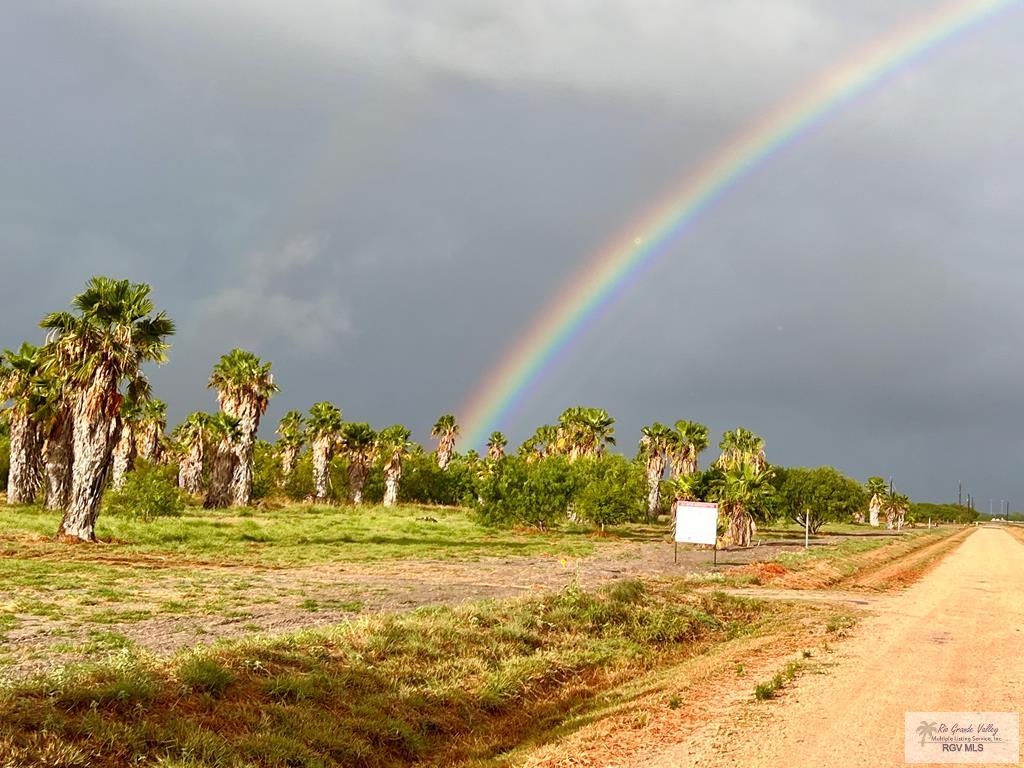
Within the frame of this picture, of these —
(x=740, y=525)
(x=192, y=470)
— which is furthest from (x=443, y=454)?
(x=740, y=525)

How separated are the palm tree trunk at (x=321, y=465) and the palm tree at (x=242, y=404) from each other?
1679cm

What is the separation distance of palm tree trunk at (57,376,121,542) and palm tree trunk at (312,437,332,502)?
185 ft

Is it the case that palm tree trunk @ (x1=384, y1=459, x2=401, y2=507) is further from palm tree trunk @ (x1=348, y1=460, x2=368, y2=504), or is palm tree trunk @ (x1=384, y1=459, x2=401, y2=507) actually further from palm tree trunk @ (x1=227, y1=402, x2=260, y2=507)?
palm tree trunk @ (x1=227, y1=402, x2=260, y2=507)

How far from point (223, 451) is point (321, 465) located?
2095 centimetres

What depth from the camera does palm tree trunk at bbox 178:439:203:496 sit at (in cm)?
8131

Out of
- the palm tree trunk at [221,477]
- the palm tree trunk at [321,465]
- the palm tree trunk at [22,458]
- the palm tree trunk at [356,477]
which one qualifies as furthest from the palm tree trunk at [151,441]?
→ the palm tree trunk at [22,458]

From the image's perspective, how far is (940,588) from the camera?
31.1 metres

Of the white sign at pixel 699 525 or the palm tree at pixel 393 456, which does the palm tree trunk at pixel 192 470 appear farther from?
the white sign at pixel 699 525

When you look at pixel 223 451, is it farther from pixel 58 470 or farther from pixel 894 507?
pixel 894 507

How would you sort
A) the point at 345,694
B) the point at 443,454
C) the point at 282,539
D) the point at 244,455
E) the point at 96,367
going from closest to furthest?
the point at 345,694 < the point at 96,367 < the point at 282,539 < the point at 244,455 < the point at 443,454

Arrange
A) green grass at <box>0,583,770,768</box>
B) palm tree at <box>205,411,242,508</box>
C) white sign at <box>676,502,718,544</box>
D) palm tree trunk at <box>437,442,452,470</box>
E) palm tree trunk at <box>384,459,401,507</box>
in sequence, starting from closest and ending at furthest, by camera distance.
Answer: green grass at <box>0,583,770,768</box> < white sign at <box>676,502,718,544</box> < palm tree at <box>205,411,242,508</box> < palm tree trunk at <box>384,459,401,507</box> < palm tree trunk at <box>437,442,452,470</box>

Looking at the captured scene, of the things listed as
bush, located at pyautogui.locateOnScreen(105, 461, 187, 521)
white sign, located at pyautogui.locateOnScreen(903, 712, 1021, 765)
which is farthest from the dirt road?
bush, located at pyautogui.locateOnScreen(105, 461, 187, 521)

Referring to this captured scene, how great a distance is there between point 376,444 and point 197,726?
332 feet

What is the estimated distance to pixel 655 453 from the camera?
342ft
